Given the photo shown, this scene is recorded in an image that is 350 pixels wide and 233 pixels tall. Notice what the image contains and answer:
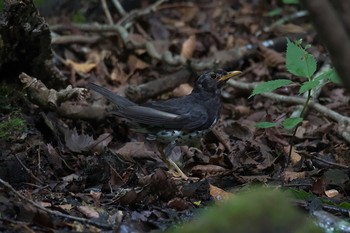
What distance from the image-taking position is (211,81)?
6.34 metres

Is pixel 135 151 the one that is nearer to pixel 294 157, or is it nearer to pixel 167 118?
pixel 167 118

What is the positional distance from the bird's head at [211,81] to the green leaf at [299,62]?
1358 millimetres

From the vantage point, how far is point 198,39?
9.41 m

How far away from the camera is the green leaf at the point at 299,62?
4.88 m

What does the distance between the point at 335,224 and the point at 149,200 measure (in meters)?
1.32

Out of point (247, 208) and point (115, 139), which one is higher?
point (247, 208)

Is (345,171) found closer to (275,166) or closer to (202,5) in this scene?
(275,166)

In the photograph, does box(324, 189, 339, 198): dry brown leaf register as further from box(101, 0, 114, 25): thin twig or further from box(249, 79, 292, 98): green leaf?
box(101, 0, 114, 25): thin twig

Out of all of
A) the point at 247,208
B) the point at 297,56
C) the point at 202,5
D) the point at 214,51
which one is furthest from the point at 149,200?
the point at 202,5

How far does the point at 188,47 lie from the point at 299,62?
3.97 metres

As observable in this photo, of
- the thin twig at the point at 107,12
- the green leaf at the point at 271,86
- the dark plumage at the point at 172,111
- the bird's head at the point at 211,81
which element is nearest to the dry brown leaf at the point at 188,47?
the thin twig at the point at 107,12

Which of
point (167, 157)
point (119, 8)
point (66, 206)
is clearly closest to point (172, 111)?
point (167, 157)

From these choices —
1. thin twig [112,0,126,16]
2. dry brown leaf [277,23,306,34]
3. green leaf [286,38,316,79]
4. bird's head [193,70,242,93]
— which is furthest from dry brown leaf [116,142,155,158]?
thin twig [112,0,126,16]

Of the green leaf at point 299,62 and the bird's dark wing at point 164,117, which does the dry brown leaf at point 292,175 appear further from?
the bird's dark wing at point 164,117
